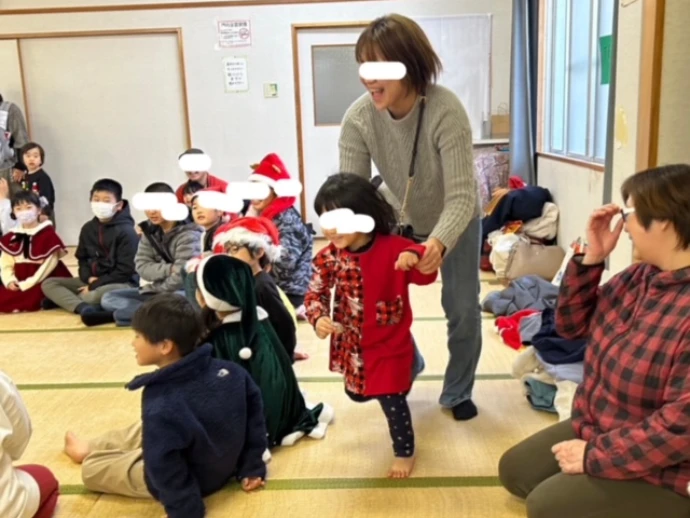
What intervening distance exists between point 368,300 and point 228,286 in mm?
422

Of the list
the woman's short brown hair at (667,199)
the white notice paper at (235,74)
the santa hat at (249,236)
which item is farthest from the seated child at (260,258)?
the white notice paper at (235,74)

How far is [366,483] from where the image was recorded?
1.79 meters

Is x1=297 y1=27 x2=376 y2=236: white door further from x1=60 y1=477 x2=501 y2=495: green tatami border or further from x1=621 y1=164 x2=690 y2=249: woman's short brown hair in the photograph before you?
x1=621 y1=164 x2=690 y2=249: woman's short brown hair

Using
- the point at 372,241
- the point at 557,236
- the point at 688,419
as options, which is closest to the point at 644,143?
the point at 372,241

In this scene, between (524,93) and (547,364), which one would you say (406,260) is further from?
(524,93)

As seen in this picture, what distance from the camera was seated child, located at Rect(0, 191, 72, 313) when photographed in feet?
12.3

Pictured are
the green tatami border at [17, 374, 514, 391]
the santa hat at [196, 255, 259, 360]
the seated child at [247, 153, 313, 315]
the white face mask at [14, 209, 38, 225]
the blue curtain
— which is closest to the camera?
the santa hat at [196, 255, 259, 360]

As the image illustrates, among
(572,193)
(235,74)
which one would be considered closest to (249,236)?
(572,193)

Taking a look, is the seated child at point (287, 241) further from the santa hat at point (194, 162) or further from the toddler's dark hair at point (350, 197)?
the toddler's dark hair at point (350, 197)

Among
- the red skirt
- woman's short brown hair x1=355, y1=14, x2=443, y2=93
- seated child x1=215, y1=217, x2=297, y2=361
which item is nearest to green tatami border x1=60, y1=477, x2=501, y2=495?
seated child x1=215, y1=217, x2=297, y2=361

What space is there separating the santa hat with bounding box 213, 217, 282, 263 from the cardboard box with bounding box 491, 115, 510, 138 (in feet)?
10.9

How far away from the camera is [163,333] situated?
5.33 ft

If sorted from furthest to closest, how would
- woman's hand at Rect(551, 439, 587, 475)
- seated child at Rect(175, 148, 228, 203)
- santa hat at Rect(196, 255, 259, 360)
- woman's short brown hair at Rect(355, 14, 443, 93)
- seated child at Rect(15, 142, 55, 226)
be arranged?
seated child at Rect(15, 142, 55, 226), seated child at Rect(175, 148, 228, 203), santa hat at Rect(196, 255, 259, 360), woman's short brown hair at Rect(355, 14, 443, 93), woman's hand at Rect(551, 439, 587, 475)

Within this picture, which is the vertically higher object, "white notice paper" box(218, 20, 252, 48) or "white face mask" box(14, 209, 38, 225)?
"white notice paper" box(218, 20, 252, 48)
